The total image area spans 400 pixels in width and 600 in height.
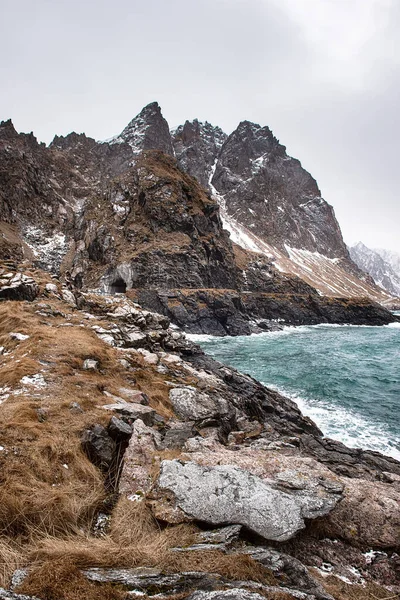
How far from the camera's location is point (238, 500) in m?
4.95

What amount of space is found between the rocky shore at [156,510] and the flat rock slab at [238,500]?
0.02 m

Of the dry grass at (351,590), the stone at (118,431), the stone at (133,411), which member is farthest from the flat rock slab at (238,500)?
the stone at (133,411)

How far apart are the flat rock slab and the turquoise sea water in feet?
47.3

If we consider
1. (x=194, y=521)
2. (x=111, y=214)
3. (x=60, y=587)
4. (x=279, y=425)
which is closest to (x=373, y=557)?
(x=194, y=521)

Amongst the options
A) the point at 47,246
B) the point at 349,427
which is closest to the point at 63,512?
the point at 349,427

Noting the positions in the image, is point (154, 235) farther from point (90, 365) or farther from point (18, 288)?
point (90, 365)

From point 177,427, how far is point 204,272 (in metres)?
76.3

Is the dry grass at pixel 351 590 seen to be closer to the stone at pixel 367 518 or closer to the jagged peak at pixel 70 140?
the stone at pixel 367 518

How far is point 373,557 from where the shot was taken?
16.5 feet

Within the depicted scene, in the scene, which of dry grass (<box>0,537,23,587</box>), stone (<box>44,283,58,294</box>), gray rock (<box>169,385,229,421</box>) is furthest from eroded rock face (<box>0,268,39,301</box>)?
dry grass (<box>0,537,23,587</box>)

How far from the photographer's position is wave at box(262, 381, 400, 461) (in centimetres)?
1697

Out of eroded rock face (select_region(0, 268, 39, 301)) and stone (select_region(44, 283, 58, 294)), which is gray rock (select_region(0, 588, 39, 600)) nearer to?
eroded rock face (select_region(0, 268, 39, 301))

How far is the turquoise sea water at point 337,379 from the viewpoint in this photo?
1918 cm

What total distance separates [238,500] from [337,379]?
2904 centimetres
